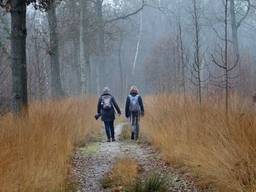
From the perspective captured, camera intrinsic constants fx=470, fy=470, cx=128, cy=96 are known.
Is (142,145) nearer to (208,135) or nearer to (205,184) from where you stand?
(208,135)

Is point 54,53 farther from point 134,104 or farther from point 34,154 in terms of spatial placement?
point 34,154

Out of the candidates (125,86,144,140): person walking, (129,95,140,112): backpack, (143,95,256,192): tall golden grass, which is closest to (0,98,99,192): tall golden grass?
(143,95,256,192): tall golden grass

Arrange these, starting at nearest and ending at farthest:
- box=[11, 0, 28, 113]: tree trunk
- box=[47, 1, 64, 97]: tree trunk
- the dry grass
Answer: the dry grass → box=[11, 0, 28, 113]: tree trunk → box=[47, 1, 64, 97]: tree trunk

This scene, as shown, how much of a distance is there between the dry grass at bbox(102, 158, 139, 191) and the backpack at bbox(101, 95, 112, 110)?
626cm

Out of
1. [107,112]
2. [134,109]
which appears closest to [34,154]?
[107,112]

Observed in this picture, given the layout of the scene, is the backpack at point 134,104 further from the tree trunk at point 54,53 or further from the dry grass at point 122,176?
the tree trunk at point 54,53

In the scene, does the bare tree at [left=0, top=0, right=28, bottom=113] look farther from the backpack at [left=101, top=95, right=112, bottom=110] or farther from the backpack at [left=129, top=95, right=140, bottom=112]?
the backpack at [left=129, top=95, right=140, bottom=112]

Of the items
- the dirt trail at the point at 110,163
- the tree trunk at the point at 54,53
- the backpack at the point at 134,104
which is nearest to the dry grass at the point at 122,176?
the dirt trail at the point at 110,163

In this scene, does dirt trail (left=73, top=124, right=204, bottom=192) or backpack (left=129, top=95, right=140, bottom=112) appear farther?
backpack (left=129, top=95, right=140, bottom=112)

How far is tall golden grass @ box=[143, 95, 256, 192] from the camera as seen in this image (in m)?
6.30

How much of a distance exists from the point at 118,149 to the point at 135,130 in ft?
8.23

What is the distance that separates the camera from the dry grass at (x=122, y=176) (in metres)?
7.75

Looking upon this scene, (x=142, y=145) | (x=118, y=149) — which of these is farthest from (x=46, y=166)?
(x=142, y=145)

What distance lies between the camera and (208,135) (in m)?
8.66
